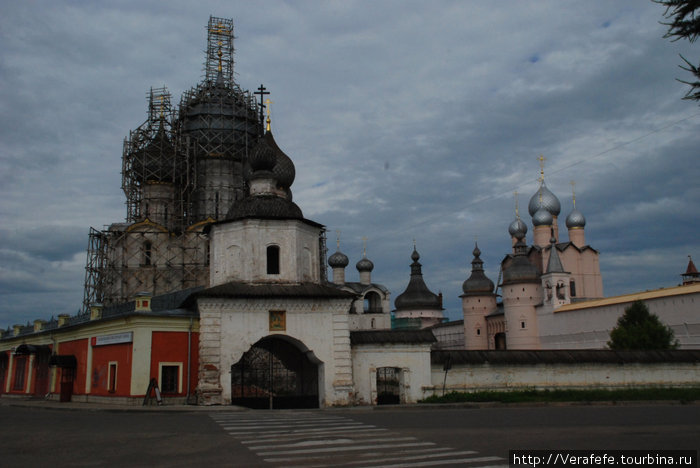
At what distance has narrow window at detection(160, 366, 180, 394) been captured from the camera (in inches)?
862

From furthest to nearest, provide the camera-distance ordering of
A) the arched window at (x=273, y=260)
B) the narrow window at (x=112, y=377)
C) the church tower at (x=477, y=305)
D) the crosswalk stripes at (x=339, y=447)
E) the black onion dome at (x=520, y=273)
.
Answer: the church tower at (x=477, y=305) → the black onion dome at (x=520, y=273) → the arched window at (x=273, y=260) → the narrow window at (x=112, y=377) → the crosswalk stripes at (x=339, y=447)

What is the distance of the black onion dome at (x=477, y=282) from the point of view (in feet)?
210

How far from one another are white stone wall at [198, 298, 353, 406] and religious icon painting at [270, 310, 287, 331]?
125 millimetres

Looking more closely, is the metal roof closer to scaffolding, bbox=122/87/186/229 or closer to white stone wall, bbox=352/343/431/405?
white stone wall, bbox=352/343/431/405

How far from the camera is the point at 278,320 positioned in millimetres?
22625

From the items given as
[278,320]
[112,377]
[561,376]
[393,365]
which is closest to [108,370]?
[112,377]

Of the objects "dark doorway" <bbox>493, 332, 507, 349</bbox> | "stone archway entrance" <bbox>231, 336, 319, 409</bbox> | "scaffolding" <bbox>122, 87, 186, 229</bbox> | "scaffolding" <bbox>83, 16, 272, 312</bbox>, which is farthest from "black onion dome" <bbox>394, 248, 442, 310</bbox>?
"stone archway entrance" <bbox>231, 336, 319, 409</bbox>

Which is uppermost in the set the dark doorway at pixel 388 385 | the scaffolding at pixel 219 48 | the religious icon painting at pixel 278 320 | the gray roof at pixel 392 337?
the scaffolding at pixel 219 48

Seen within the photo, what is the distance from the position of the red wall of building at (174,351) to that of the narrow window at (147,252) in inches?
715

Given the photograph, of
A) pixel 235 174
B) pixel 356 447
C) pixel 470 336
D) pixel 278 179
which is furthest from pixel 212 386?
pixel 470 336

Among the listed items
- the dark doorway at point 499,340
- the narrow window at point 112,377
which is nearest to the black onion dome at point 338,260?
the dark doorway at point 499,340

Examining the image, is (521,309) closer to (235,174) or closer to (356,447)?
(235,174)

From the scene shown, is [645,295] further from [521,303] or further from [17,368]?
[17,368]

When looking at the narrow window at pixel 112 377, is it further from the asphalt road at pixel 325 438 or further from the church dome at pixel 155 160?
the church dome at pixel 155 160
